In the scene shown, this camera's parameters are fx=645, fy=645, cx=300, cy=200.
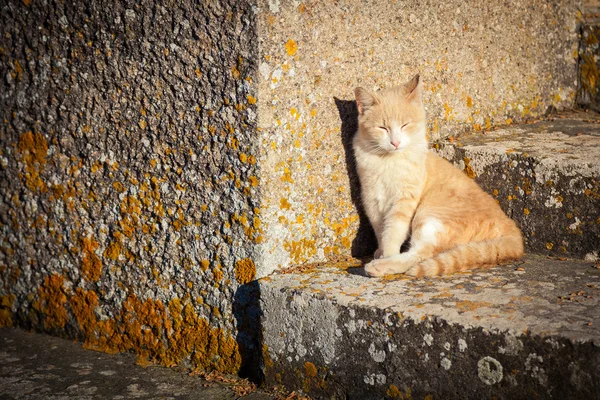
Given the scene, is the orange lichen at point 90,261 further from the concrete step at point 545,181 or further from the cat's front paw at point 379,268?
the concrete step at point 545,181

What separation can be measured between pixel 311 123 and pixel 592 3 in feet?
9.81

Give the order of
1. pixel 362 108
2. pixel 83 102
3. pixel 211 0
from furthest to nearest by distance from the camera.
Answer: pixel 83 102
pixel 362 108
pixel 211 0

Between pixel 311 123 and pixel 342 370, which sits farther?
pixel 311 123

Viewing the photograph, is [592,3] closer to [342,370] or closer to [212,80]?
[212,80]

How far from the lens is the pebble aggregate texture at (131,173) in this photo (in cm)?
299

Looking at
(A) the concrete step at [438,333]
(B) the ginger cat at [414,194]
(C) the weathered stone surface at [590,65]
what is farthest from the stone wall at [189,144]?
(C) the weathered stone surface at [590,65]

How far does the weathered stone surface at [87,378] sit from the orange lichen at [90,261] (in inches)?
16.5

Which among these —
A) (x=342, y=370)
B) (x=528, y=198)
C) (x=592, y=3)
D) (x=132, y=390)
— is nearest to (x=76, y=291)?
(x=132, y=390)

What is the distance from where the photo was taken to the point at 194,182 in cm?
311

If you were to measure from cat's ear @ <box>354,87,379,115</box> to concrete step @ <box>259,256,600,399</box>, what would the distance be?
2.59 ft

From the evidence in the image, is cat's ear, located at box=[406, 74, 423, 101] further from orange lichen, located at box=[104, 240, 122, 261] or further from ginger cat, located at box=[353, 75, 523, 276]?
orange lichen, located at box=[104, 240, 122, 261]

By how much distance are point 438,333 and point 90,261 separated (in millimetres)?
2018

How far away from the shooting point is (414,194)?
11.1 ft

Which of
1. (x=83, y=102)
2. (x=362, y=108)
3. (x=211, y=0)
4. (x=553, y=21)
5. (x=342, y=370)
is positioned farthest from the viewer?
(x=553, y=21)
